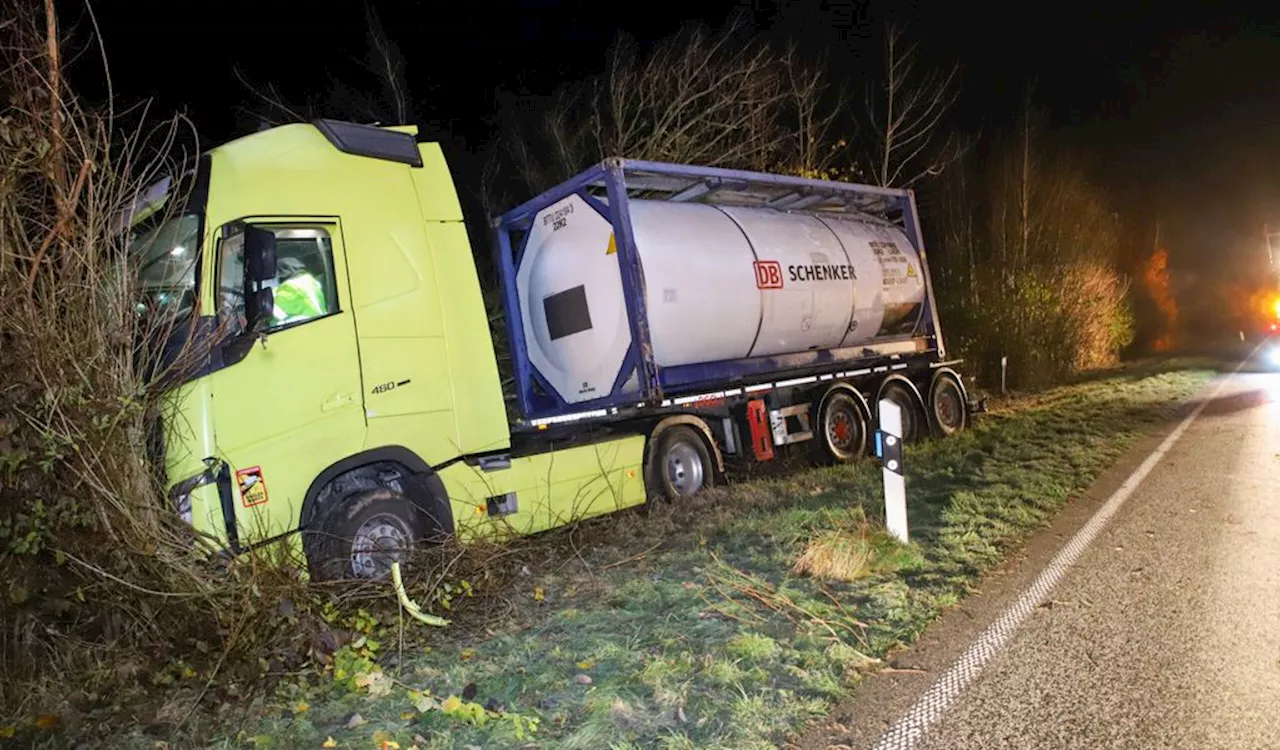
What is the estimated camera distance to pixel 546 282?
8258 mm

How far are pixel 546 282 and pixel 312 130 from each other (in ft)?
9.66

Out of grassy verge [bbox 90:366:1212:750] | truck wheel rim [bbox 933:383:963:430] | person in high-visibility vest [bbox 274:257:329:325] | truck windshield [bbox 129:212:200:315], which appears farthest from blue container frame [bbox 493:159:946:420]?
truck windshield [bbox 129:212:200:315]

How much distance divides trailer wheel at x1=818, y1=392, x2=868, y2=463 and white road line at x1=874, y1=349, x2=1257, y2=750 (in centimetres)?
342

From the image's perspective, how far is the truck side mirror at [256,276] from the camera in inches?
200

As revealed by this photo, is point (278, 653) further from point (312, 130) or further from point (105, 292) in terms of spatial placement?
point (312, 130)

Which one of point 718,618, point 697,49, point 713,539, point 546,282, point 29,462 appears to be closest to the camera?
point 29,462

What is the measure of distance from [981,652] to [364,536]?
3.87m

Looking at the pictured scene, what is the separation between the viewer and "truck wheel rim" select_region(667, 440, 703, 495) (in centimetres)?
800

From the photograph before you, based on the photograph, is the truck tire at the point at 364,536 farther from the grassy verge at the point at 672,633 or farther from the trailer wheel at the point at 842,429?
the trailer wheel at the point at 842,429

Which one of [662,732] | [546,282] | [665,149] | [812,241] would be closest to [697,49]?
[665,149]

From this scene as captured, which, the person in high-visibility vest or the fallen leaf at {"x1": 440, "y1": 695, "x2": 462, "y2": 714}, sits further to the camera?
the person in high-visibility vest

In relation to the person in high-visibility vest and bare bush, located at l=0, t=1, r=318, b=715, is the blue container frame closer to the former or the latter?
the person in high-visibility vest

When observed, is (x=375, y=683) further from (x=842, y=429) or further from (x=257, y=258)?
(x=842, y=429)

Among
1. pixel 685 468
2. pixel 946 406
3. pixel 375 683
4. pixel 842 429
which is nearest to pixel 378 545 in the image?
pixel 375 683
